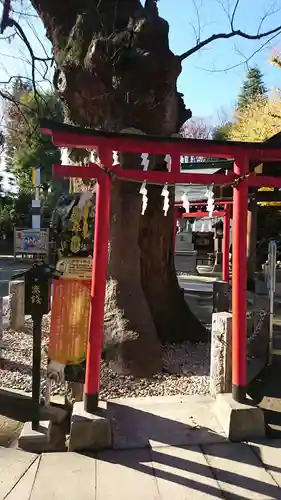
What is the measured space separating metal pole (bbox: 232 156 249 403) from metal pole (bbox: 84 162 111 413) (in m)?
1.24

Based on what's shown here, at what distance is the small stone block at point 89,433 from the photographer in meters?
3.43

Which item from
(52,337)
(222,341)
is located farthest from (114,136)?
(222,341)

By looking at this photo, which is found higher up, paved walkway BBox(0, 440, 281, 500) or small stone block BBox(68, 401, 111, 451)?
small stone block BBox(68, 401, 111, 451)

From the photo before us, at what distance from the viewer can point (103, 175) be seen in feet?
12.2

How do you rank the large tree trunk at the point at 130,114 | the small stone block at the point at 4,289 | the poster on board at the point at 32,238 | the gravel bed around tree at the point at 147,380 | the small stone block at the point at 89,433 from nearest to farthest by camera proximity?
1. the small stone block at the point at 89,433
2. the gravel bed around tree at the point at 147,380
3. the large tree trunk at the point at 130,114
4. the small stone block at the point at 4,289
5. the poster on board at the point at 32,238

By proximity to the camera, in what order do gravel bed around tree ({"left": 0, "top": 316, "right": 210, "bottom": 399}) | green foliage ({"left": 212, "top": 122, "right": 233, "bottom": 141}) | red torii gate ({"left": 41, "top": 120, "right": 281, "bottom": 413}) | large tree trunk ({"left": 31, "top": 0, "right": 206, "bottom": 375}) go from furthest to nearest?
green foliage ({"left": 212, "top": 122, "right": 233, "bottom": 141}) < large tree trunk ({"left": 31, "top": 0, "right": 206, "bottom": 375}) < gravel bed around tree ({"left": 0, "top": 316, "right": 210, "bottom": 399}) < red torii gate ({"left": 41, "top": 120, "right": 281, "bottom": 413})

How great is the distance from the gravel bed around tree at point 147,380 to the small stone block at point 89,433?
3.59ft

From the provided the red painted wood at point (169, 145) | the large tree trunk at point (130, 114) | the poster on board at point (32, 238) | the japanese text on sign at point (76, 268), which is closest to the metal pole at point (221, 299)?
the large tree trunk at point (130, 114)

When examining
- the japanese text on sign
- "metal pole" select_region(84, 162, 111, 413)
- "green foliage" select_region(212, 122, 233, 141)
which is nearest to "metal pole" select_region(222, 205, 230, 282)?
the japanese text on sign

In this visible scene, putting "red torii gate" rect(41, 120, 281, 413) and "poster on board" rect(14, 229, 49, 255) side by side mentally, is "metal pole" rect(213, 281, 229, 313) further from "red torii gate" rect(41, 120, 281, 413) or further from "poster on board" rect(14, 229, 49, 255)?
"poster on board" rect(14, 229, 49, 255)

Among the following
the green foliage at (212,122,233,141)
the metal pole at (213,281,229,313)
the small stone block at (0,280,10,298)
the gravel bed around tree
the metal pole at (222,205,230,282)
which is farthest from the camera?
the green foliage at (212,122,233,141)

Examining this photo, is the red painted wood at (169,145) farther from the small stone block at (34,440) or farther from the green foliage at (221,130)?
the green foliage at (221,130)

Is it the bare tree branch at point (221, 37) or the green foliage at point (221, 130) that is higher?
the green foliage at point (221, 130)

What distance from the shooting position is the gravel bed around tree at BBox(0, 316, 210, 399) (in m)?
4.77
